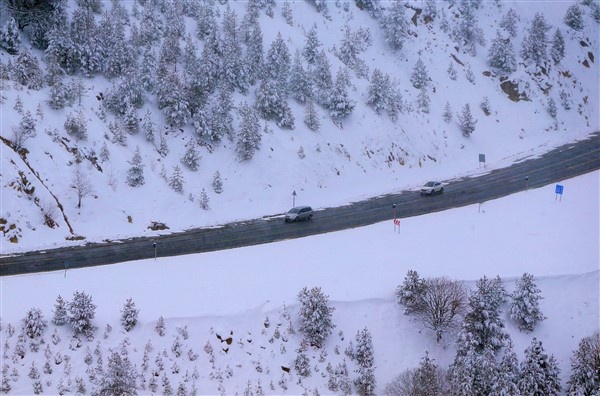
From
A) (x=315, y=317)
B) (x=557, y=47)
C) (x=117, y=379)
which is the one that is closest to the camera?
(x=117, y=379)

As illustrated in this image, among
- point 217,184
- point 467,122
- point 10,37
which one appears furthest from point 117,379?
point 467,122

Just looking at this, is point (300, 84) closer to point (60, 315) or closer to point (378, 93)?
point (378, 93)

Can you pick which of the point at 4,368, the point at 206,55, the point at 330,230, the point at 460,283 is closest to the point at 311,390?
the point at 460,283

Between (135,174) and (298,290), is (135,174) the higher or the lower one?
the higher one

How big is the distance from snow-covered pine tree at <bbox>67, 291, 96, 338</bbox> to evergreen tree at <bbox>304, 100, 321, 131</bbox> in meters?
30.2

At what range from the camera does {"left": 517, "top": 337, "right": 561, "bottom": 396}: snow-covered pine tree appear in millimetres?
20594

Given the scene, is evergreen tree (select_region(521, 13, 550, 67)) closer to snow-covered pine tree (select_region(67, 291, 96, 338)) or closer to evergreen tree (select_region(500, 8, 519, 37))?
evergreen tree (select_region(500, 8, 519, 37))

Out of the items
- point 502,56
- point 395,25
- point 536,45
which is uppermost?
point 395,25

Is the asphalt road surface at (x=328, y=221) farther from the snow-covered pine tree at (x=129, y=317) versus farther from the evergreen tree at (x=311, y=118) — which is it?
the evergreen tree at (x=311, y=118)

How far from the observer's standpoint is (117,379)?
18.3 m

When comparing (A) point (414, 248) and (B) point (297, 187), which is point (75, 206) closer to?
(B) point (297, 187)

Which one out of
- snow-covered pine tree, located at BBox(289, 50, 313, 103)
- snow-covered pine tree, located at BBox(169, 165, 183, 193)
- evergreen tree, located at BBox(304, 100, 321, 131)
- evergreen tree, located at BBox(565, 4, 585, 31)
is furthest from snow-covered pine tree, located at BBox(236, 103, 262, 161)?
evergreen tree, located at BBox(565, 4, 585, 31)

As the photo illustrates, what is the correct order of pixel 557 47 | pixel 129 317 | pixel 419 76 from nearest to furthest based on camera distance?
pixel 129 317 < pixel 419 76 < pixel 557 47

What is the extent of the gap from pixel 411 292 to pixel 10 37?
35076 mm
